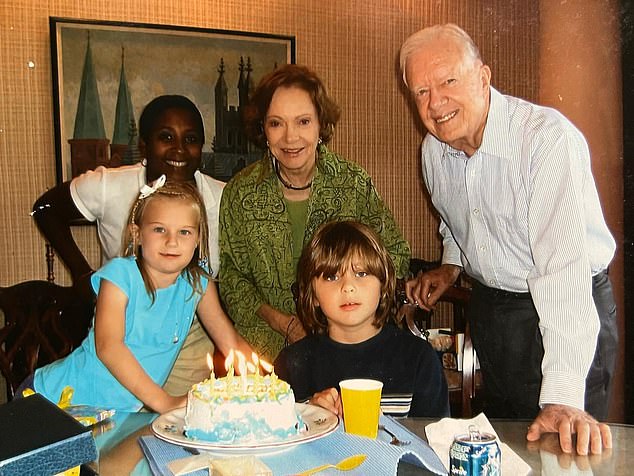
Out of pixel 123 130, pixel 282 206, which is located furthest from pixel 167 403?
pixel 123 130

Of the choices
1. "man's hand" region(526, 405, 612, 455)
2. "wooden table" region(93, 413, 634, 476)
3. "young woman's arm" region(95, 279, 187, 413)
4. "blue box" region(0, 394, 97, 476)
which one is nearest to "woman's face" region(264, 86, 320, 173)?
"young woman's arm" region(95, 279, 187, 413)

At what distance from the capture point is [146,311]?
185cm

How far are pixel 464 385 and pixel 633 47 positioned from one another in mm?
1241

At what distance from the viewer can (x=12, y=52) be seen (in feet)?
9.01

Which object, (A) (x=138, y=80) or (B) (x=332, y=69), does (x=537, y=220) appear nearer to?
(B) (x=332, y=69)

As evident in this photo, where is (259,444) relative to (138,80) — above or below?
below

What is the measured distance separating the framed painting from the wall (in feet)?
0.15

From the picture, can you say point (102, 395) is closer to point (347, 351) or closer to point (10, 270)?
point (347, 351)

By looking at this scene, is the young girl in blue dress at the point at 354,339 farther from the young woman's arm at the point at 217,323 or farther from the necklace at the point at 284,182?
the necklace at the point at 284,182

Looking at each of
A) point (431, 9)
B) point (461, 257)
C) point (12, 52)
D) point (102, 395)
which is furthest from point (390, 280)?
point (12, 52)

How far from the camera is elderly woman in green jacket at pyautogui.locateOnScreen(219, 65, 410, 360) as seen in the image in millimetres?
2182

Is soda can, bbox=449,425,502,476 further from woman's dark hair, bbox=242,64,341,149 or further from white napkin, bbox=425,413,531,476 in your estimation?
woman's dark hair, bbox=242,64,341,149

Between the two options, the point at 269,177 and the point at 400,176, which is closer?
the point at 269,177

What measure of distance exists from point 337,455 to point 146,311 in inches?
36.9
